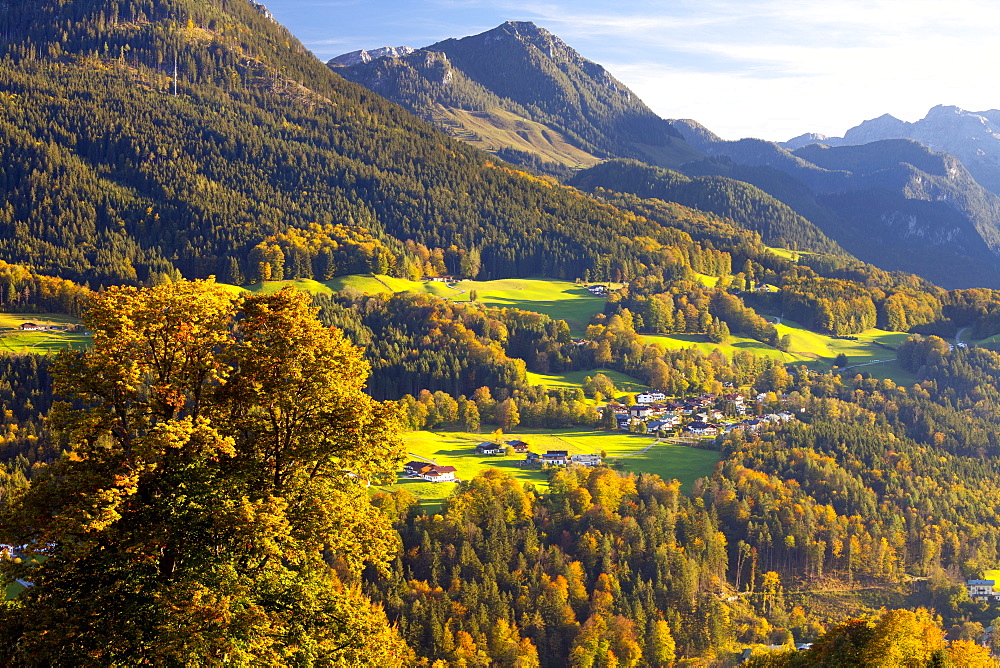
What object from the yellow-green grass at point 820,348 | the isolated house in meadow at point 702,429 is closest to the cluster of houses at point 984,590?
the isolated house in meadow at point 702,429

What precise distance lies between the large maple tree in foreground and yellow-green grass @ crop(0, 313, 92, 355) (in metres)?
109

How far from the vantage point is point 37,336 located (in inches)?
5369

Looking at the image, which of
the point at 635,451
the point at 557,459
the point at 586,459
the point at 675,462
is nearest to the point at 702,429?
the point at 635,451

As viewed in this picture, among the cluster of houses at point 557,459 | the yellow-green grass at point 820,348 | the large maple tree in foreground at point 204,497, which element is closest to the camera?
the large maple tree in foreground at point 204,497

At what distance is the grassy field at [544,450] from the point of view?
94875 millimetres

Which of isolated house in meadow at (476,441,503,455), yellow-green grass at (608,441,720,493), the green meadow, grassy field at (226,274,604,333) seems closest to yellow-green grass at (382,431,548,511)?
isolated house in meadow at (476,441,503,455)

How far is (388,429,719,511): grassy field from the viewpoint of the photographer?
94.9 m

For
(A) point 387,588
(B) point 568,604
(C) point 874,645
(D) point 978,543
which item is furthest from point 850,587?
(C) point 874,645

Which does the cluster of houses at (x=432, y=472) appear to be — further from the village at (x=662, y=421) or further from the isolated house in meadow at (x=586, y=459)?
the isolated house in meadow at (x=586, y=459)

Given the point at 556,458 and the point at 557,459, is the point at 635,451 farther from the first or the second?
the point at 557,459

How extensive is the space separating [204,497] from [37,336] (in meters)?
132

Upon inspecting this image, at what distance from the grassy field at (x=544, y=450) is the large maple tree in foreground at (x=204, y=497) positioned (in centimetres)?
6468

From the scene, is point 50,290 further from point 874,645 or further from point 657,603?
point 874,645

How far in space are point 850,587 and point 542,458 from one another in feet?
117
